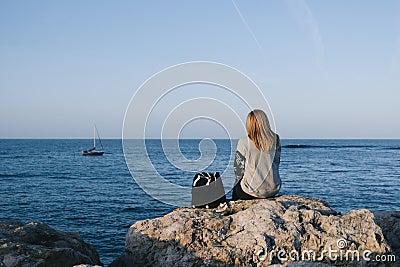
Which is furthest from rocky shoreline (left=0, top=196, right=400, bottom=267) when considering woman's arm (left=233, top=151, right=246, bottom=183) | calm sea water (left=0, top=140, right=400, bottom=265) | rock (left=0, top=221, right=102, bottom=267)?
calm sea water (left=0, top=140, right=400, bottom=265)

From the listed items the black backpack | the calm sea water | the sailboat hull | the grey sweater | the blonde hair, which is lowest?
the calm sea water

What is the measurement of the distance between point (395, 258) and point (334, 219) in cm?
91

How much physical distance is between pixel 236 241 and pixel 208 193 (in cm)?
176

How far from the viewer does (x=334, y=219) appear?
5977 millimetres

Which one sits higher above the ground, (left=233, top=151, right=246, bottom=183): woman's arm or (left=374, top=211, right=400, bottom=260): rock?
(left=233, top=151, right=246, bottom=183): woman's arm

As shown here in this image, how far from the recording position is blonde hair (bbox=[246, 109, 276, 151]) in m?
7.71

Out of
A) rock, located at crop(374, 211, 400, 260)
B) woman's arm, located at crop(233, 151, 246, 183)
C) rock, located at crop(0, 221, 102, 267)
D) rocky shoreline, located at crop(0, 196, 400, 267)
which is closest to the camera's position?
rock, located at crop(0, 221, 102, 267)

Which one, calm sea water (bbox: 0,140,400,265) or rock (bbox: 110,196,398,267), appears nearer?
rock (bbox: 110,196,398,267)

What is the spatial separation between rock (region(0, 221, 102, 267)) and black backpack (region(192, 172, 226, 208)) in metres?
2.03

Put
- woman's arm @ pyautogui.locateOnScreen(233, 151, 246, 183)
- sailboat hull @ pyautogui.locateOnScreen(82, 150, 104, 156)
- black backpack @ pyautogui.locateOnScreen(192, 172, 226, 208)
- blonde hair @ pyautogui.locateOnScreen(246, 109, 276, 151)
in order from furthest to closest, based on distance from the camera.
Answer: sailboat hull @ pyautogui.locateOnScreen(82, 150, 104, 156) → woman's arm @ pyautogui.locateOnScreen(233, 151, 246, 183) → blonde hair @ pyautogui.locateOnScreen(246, 109, 276, 151) → black backpack @ pyautogui.locateOnScreen(192, 172, 226, 208)

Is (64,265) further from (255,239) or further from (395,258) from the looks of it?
(395,258)

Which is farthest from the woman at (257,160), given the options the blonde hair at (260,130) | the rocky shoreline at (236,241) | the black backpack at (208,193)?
the rocky shoreline at (236,241)

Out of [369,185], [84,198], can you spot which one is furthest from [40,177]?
[369,185]

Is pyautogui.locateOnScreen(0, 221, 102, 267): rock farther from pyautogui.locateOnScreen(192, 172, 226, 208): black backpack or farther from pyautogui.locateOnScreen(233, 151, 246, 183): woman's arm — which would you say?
pyautogui.locateOnScreen(233, 151, 246, 183): woman's arm
